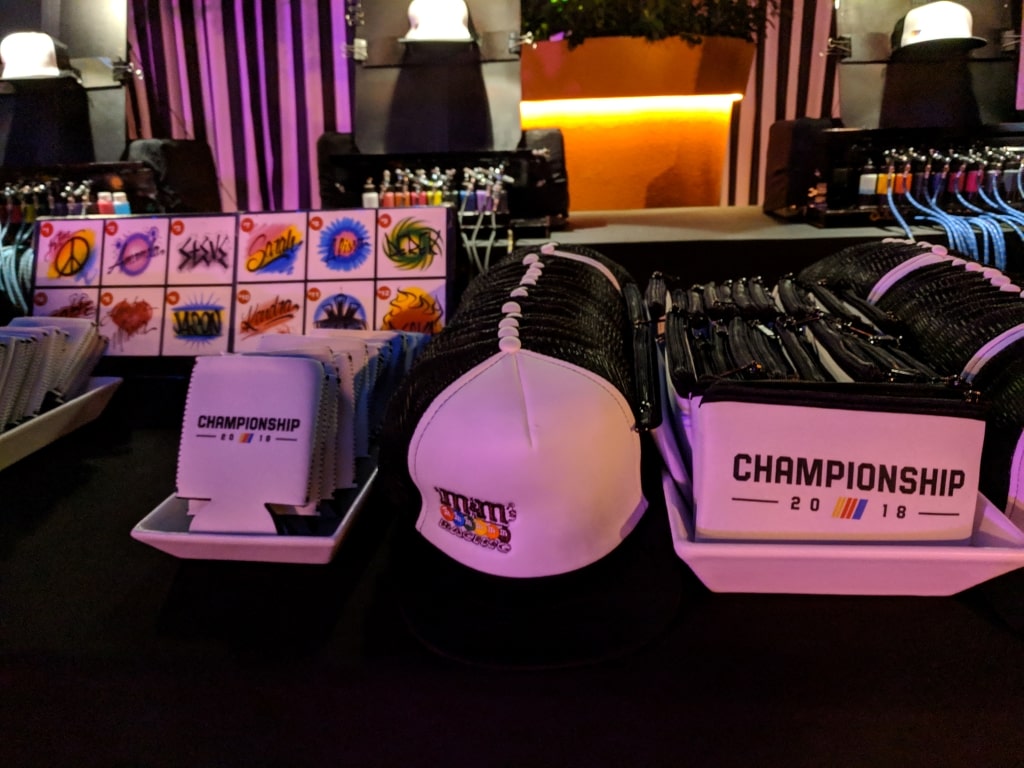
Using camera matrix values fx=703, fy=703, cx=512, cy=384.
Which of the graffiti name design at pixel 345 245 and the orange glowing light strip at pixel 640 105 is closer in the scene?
A: the graffiti name design at pixel 345 245

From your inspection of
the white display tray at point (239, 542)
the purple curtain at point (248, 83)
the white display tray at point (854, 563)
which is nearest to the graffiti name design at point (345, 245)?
the white display tray at point (239, 542)

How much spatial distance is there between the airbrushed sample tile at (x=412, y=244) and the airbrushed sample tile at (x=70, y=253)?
468mm

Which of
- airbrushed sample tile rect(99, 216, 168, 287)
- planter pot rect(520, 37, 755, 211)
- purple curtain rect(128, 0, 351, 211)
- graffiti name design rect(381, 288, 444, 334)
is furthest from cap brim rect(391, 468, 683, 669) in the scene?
purple curtain rect(128, 0, 351, 211)

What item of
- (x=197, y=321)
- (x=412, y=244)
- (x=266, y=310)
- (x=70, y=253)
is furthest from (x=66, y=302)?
(x=412, y=244)

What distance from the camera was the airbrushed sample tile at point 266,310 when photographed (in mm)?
1064

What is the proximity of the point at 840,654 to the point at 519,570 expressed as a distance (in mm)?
245

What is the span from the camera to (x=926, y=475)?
1.68 ft

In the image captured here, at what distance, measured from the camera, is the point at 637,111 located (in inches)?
83.9

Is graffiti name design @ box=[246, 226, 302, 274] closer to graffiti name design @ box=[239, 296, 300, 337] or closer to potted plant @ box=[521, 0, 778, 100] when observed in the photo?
graffiti name design @ box=[239, 296, 300, 337]

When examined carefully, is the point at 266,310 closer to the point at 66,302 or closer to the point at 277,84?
the point at 66,302

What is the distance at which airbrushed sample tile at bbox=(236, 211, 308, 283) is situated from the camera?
1081 millimetres

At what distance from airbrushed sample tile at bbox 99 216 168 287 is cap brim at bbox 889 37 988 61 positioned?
171cm

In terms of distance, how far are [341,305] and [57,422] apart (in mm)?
403

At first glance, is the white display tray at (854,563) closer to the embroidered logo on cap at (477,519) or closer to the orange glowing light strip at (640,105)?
the embroidered logo on cap at (477,519)
